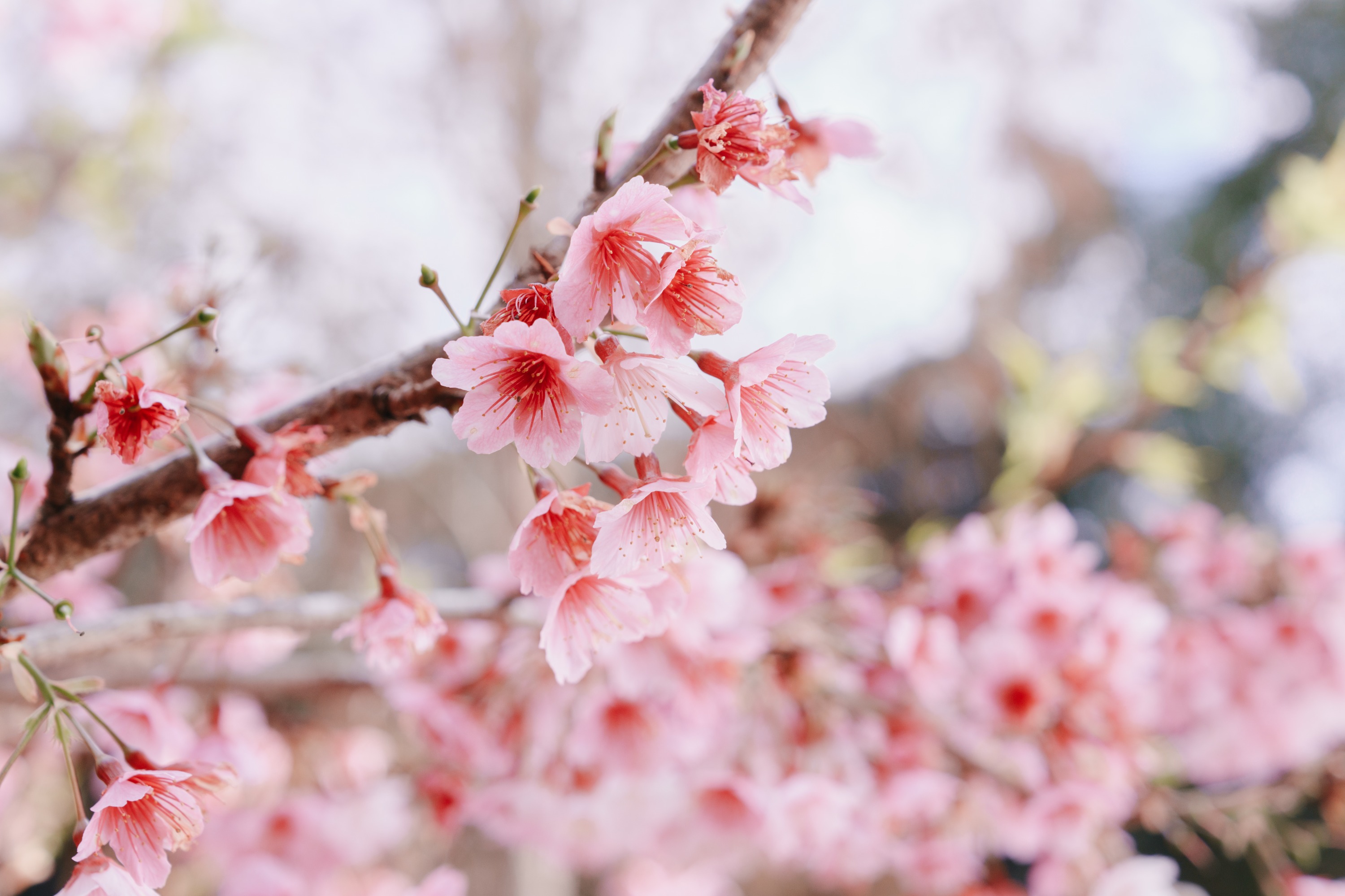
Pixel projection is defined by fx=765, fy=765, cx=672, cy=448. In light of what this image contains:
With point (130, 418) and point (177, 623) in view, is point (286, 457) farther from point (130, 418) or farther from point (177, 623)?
point (177, 623)

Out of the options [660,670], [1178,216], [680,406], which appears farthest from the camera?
[1178,216]

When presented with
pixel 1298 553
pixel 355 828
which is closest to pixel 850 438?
pixel 1298 553

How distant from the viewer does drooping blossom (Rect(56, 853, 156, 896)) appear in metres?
0.45

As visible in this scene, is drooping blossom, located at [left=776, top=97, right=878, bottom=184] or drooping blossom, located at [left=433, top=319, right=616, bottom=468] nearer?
drooping blossom, located at [left=433, top=319, right=616, bottom=468]

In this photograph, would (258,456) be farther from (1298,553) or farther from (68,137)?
(68,137)

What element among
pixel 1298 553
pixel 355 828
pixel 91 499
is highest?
pixel 91 499

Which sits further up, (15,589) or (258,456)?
(258,456)

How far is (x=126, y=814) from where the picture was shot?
49 centimetres

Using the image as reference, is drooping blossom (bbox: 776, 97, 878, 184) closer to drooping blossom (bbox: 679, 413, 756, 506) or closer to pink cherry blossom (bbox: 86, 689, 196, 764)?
drooping blossom (bbox: 679, 413, 756, 506)

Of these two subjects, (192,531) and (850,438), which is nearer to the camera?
(192,531)

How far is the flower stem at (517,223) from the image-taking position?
44 cm

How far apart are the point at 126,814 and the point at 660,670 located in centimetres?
64

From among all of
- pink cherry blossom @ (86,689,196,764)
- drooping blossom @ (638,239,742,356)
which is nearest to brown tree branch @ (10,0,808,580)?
drooping blossom @ (638,239,742,356)

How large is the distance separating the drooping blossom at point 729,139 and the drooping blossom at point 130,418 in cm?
34
